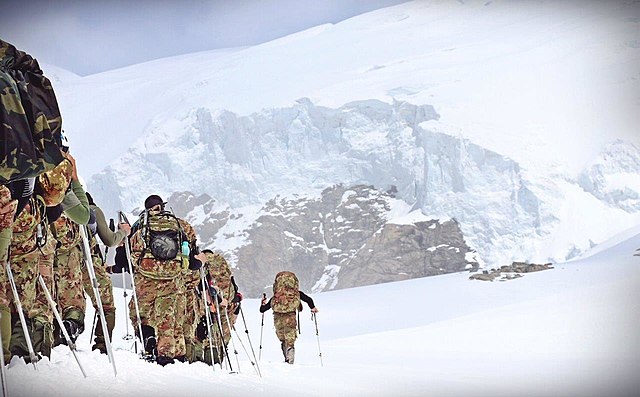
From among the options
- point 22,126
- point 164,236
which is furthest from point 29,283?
point 164,236

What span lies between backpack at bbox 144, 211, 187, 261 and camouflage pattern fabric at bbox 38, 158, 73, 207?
174cm

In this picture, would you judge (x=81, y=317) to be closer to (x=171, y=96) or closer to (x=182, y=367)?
(x=182, y=367)

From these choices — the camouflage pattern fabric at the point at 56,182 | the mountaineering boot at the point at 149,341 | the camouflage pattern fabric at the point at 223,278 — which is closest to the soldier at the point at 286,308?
the camouflage pattern fabric at the point at 223,278

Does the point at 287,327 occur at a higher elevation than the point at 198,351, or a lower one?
higher

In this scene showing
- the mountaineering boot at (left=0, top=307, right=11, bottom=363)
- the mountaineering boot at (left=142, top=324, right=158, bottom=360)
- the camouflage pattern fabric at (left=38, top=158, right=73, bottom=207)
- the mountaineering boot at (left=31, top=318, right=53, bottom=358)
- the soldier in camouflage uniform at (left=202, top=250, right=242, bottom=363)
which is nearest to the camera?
the mountaineering boot at (left=0, top=307, right=11, bottom=363)

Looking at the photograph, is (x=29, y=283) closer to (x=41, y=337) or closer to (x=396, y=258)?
(x=41, y=337)

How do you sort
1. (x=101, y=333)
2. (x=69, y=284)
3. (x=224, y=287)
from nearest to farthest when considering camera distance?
(x=69, y=284), (x=101, y=333), (x=224, y=287)

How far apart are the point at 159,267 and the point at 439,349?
6.25 metres

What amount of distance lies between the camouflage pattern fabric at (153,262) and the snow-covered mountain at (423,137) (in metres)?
25.2

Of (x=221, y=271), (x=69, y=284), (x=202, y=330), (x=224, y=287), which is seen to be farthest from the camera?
(x=224, y=287)

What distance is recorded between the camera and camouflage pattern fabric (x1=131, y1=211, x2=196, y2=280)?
4738 millimetres

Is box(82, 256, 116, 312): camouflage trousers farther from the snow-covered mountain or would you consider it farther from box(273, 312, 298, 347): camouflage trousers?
the snow-covered mountain

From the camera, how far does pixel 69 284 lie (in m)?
4.79

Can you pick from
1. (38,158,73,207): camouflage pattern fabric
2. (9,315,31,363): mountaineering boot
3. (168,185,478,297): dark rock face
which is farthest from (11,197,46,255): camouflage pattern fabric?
(168,185,478,297): dark rock face
